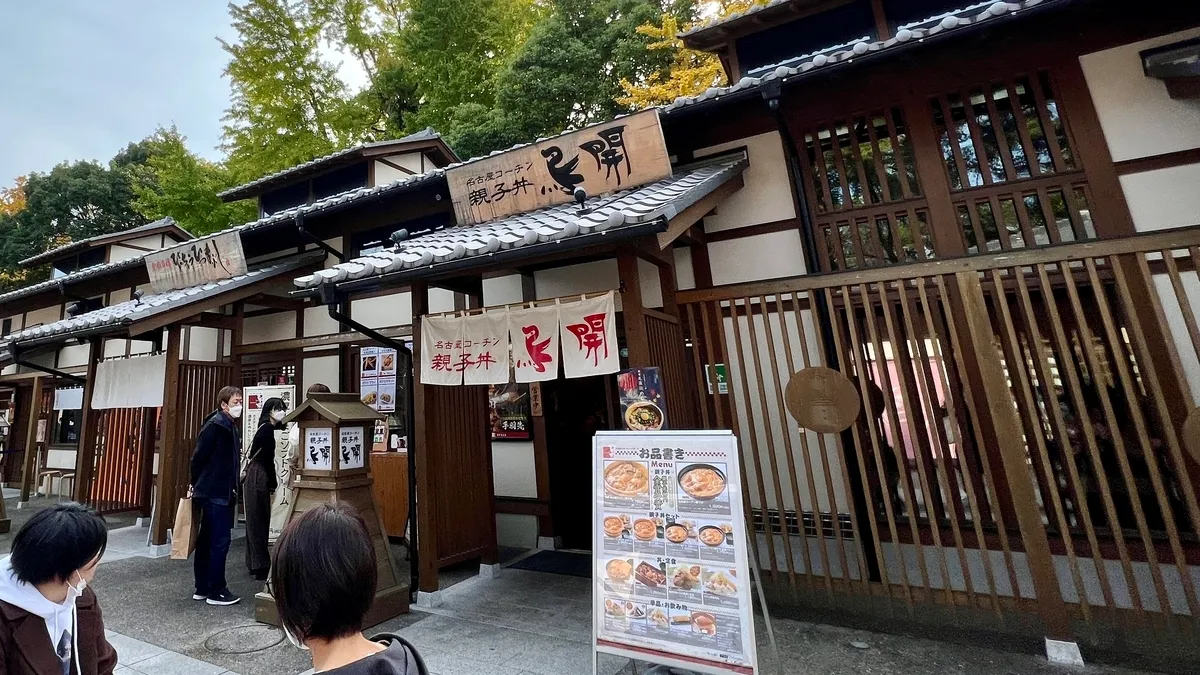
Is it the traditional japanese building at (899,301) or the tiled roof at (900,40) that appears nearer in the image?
the traditional japanese building at (899,301)

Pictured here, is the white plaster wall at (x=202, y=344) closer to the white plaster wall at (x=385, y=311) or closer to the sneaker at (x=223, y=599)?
the white plaster wall at (x=385, y=311)

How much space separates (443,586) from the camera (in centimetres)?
606

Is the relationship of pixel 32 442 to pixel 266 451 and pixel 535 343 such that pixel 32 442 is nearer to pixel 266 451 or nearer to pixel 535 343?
pixel 266 451

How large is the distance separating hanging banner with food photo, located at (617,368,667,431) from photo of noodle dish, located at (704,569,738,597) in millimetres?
1389

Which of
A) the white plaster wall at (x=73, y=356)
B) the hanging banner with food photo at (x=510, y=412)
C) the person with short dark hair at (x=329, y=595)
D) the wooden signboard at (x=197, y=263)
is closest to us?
the person with short dark hair at (x=329, y=595)

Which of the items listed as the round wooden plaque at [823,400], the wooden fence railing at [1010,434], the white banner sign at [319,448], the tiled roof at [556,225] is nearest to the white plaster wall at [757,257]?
the wooden fence railing at [1010,434]

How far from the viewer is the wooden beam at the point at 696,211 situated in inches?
183

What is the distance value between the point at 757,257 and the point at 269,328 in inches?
358

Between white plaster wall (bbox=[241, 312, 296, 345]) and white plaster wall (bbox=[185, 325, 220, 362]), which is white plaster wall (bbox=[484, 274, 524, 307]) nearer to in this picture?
white plaster wall (bbox=[241, 312, 296, 345])

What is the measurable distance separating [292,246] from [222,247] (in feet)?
3.79

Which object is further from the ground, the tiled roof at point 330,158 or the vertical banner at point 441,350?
the tiled roof at point 330,158

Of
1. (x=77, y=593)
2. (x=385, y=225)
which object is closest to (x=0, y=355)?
(x=385, y=225)

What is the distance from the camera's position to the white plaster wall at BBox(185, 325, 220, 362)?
10.3 metres

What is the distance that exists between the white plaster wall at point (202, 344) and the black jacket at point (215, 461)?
222 inches
